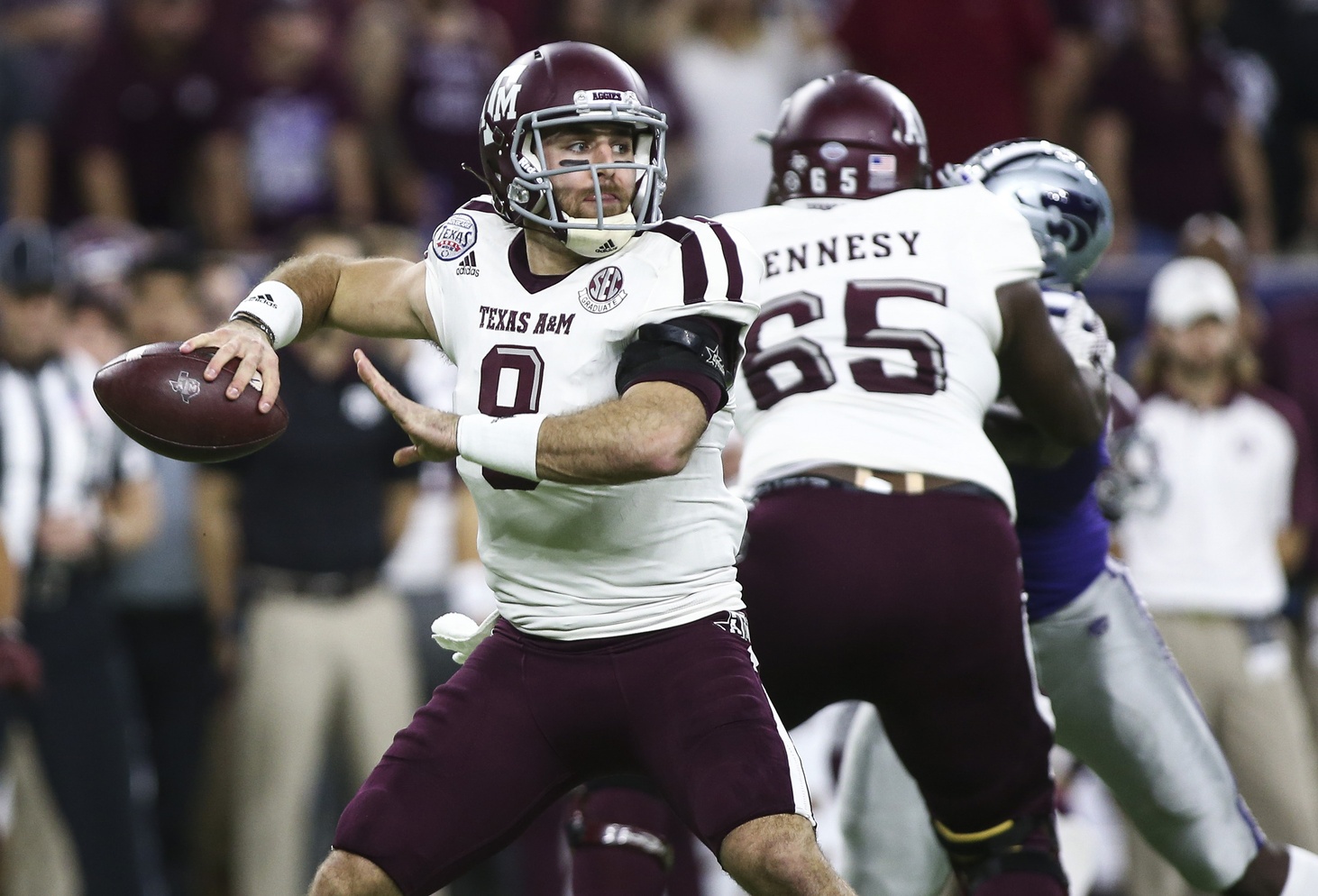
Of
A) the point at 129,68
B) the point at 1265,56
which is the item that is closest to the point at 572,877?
the point at 129,68

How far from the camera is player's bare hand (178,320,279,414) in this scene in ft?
11.1

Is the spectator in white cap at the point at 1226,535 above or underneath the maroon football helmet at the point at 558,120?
underneath

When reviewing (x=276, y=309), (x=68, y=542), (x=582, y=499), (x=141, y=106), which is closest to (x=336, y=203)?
(x=141, y=106)

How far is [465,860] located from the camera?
3.40 meters

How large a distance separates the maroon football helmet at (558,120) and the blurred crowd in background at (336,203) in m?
3.07

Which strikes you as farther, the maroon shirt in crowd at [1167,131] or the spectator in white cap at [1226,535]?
the maroon shirt in crowd at [1167,131]

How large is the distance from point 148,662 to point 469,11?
3.47m

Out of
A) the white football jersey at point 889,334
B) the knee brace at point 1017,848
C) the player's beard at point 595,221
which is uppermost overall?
the player's beard at point 595,221

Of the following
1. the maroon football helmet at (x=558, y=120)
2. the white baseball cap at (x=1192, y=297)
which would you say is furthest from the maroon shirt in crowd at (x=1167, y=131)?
the maroon football helmet at (x=558, y=120)

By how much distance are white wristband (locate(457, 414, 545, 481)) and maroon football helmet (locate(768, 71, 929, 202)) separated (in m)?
1.11

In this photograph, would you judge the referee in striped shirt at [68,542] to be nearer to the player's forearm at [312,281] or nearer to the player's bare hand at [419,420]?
the player's forearm at [312,281]

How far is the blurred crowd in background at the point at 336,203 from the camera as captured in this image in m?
6.45

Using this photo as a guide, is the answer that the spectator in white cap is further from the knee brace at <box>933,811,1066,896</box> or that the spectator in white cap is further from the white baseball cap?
the knee brace at <box>933,811,1066,896</box>

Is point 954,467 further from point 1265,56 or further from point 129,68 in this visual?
point 1265,56
